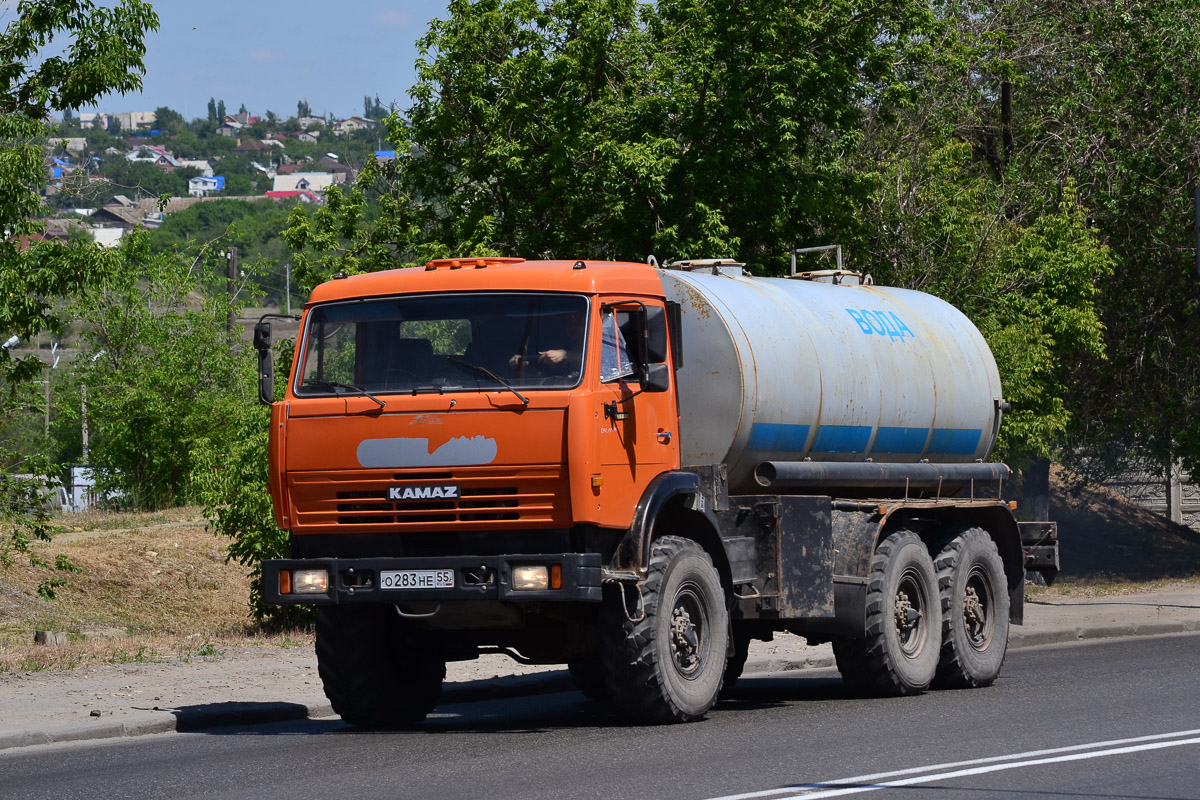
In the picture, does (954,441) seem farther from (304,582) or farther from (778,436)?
(304,582)

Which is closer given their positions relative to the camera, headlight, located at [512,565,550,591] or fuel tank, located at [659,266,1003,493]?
headlight, located at [512,565,550,591]

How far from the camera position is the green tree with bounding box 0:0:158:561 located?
16.0 meters

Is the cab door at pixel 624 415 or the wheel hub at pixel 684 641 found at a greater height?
the cab door at pixel 624 415

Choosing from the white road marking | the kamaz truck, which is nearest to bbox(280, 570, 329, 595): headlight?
the kamaz truck

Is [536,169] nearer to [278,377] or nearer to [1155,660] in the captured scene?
[278,377]

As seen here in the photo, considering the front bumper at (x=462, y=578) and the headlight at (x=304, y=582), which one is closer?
the front bumper at (x=462, y=578)

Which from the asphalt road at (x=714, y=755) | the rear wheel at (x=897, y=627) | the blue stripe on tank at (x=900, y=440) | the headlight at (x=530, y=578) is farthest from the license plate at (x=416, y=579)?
the blue stripe on tank at (x=900, y=440)

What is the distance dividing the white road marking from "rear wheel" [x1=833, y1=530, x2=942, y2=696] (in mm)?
3454

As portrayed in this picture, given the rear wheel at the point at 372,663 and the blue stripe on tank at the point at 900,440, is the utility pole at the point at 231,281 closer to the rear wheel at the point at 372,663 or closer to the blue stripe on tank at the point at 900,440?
the blue stripe on tank at the point at 900,440

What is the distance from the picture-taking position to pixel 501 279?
1132cm

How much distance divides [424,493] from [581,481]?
103 centimetres

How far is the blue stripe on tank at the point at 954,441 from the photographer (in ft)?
49.8

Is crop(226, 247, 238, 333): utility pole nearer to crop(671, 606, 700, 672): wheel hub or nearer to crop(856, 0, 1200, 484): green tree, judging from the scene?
crop(856, 0, 1200, 484): green tree

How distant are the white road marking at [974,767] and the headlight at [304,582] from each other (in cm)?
399
